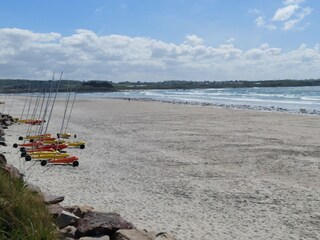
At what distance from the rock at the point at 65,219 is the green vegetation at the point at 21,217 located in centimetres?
58

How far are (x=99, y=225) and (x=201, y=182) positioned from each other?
18.8 ft

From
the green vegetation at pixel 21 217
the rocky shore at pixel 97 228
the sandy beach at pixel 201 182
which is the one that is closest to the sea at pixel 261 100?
the sandy beach at pixel 201 182

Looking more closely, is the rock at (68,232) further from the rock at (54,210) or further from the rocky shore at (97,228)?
the rock at (54,210)

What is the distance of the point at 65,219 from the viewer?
665 cm

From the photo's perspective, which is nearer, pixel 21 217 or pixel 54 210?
pixel 21 217

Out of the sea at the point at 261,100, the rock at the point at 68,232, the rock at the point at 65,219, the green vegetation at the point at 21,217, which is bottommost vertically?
the rock at the point at 68,232

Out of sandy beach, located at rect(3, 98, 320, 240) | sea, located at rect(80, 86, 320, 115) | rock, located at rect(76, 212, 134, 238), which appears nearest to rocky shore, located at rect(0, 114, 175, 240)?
rock, located at rect(76, 212, 134, 238)

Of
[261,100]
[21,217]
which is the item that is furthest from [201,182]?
[261,100]

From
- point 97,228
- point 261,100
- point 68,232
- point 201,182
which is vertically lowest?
point 68,232

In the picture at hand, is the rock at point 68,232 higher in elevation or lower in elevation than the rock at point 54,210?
lower

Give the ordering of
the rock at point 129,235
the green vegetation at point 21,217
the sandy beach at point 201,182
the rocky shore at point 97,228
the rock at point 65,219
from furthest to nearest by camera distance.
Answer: the sandy beach at point 201,182 → the rock at point 65,219 → the rocky shore at point 97,228 → the rock at point 129,235 → the green vegetation at point 21,217

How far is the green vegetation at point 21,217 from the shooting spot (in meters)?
4.80

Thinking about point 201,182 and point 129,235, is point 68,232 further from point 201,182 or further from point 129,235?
point 201,182

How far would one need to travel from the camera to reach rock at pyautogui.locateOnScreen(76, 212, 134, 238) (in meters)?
6.07
